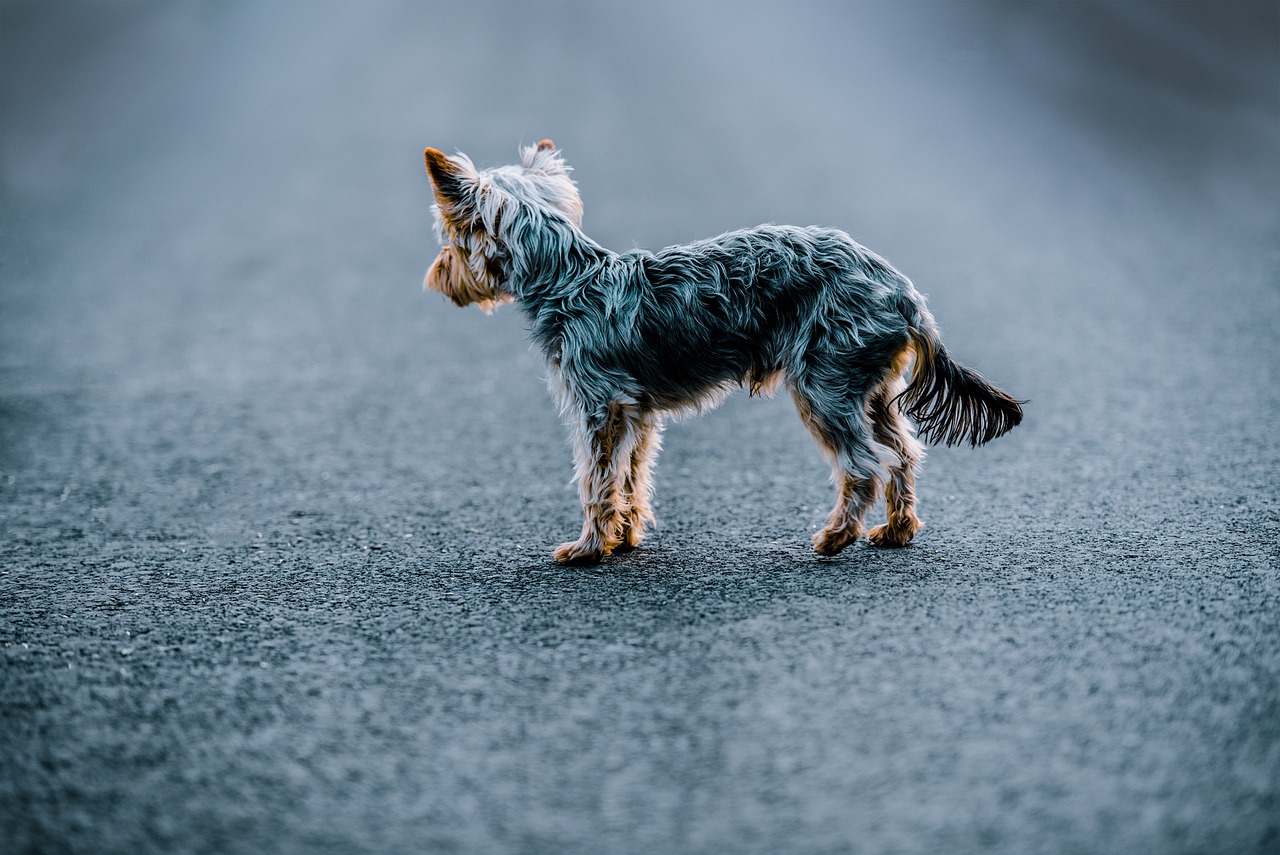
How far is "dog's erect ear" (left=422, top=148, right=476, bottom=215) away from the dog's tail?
2.23m

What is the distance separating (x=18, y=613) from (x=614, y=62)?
71.4 feet

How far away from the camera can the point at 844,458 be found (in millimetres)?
5301

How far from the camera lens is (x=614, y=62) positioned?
24859mm

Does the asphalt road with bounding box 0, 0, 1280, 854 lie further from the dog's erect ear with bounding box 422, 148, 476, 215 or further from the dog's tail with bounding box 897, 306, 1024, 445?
the dog's erect ear with bounding box 422, 148, 476, 215

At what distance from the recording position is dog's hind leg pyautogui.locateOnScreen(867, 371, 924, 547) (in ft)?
17.9

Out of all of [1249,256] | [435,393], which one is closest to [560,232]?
[435,393]

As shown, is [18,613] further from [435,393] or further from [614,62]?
[614,62]

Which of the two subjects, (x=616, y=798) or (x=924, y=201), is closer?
(x=616, y=798)

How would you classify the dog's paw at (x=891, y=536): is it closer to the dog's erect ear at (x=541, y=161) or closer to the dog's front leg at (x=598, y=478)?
the dog's front leg at (x=598, y=478)

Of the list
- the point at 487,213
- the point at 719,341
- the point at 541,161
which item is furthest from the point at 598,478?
the point at 541,161

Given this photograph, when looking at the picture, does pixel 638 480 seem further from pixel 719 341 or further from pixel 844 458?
pixel 844 458

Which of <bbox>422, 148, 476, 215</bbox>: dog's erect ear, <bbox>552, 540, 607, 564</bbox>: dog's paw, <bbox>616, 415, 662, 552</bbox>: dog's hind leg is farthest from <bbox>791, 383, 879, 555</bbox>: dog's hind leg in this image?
<bbox>422, 148, 476, 215</bbox>: dog's erect ear

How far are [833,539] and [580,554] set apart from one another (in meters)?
1.19

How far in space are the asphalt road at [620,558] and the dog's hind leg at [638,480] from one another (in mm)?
260
